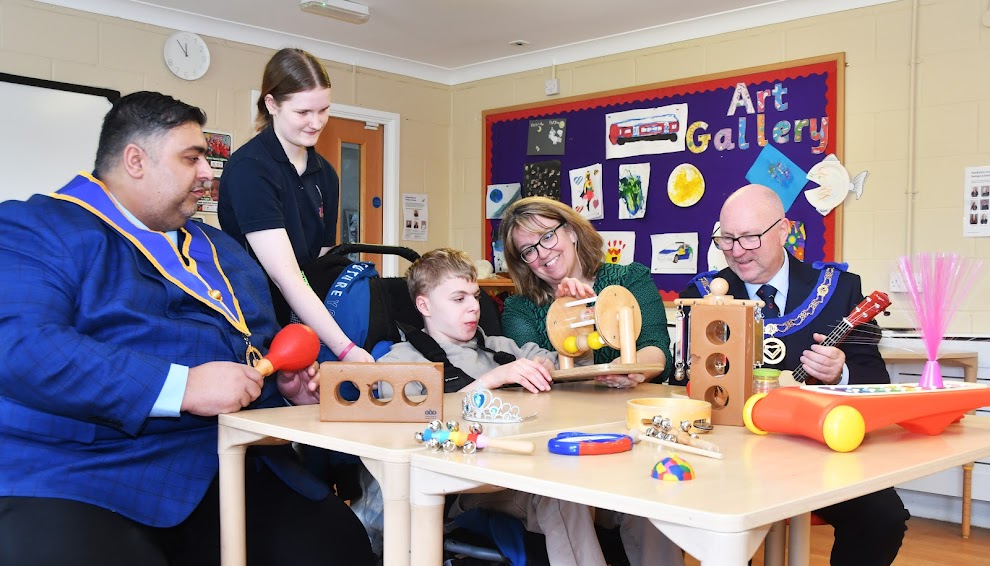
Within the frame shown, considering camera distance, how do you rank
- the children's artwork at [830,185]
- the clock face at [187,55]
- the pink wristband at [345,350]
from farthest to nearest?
1. the clock face at [187,55]
2. the children's artwork at [830,185]
3. the pink wristband at [345,350]

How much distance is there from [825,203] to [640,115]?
123cm

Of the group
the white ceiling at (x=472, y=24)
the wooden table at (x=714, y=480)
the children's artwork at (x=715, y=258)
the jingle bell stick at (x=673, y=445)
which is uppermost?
the white ceiling at (x=472, y=24)

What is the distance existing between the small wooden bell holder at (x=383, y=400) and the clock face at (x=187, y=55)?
3.71m

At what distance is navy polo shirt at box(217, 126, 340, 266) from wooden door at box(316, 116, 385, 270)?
303 centimetres

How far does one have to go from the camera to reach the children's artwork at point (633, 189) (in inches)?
203

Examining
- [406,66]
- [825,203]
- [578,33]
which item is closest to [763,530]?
[825,203]

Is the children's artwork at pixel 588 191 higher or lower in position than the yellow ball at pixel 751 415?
higher

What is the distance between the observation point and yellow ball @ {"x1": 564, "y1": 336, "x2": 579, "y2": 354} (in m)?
2.13

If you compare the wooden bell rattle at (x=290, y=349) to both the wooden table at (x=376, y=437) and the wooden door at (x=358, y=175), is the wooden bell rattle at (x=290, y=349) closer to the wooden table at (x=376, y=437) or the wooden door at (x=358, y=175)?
the wooden table at (x=376, y=437)

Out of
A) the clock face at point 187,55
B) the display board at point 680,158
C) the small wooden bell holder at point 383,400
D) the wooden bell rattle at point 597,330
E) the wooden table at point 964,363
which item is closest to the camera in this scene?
the small wooden bell holder at point 383,400

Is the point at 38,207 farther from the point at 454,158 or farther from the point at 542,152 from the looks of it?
the point at 454,158

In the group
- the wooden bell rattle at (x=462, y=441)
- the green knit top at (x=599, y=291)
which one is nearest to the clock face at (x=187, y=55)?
the green knit top at (x=599, y=291)

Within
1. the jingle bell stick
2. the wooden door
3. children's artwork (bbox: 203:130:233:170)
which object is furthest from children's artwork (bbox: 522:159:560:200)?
the jingle bell stick

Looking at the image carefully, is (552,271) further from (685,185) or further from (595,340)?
(685,185)
